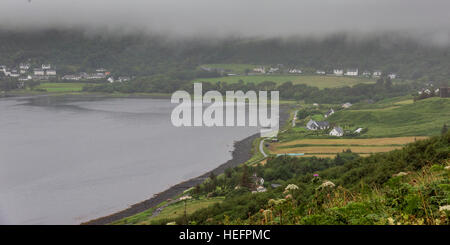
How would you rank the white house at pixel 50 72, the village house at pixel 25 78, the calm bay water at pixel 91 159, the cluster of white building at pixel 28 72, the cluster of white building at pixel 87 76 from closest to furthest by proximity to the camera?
the calm bay water at pixel 91 159 < the village house at pixel 25 78 < the cluster of white building at pixel 28 72 < the cluster of white building at pixel 87 76 < the white house at pixel 50 72

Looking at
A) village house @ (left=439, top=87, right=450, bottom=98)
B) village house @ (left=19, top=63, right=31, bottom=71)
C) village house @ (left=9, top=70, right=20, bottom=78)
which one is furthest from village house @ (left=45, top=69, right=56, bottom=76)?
village house @ (left=439, top=87, right=450, bottom=98)

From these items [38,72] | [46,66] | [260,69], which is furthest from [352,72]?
[46,66]

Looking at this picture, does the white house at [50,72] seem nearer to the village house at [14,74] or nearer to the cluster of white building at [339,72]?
the village house at [14,74]

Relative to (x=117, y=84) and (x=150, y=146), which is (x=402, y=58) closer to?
(x=117, y=84)

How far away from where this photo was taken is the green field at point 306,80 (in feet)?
263

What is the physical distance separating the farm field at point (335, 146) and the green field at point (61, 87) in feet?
215

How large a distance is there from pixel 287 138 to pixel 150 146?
11.3 m

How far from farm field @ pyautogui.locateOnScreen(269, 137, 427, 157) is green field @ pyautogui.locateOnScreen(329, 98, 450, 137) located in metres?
2.29

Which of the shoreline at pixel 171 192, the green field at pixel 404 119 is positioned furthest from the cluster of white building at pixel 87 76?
the shoreline at pixel 171 192

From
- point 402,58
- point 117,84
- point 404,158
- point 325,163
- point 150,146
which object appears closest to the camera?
point 404,158
